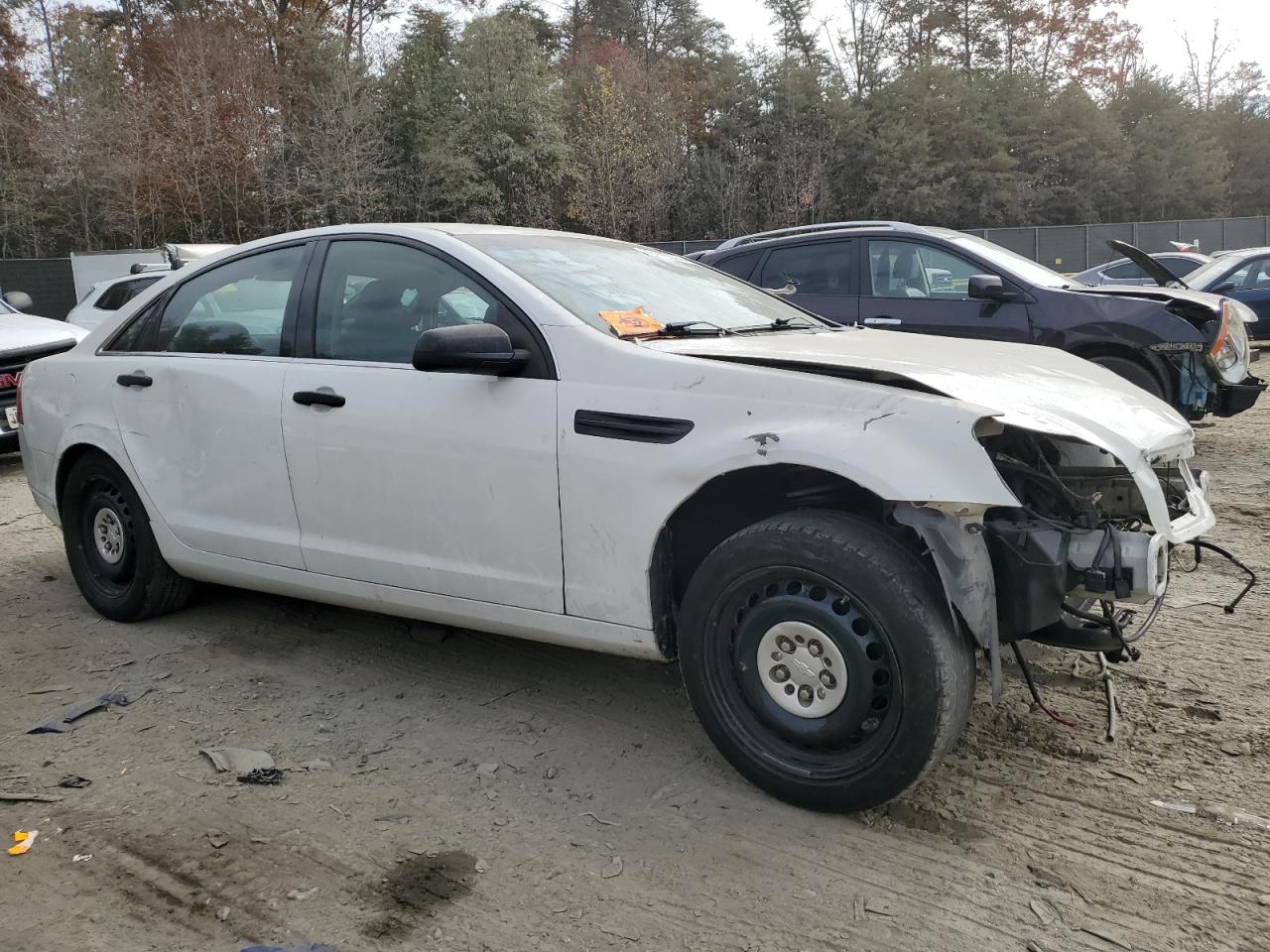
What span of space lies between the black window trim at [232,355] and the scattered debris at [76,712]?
1389mm

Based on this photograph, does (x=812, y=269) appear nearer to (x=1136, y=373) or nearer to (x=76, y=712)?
(x=1136, y=373)

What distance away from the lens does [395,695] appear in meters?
3.88

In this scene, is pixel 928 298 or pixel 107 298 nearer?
pixel 928 298

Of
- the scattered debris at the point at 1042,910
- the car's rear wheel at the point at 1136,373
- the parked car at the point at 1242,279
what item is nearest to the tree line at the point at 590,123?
the parked car at the point at 1242,279

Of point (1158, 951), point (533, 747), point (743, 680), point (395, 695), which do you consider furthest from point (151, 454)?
point (1158, 951)

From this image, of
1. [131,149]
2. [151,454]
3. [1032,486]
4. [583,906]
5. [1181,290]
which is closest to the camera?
[583,906]

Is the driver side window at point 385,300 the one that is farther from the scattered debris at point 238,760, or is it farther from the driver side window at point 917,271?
the driver side window at point 917,271

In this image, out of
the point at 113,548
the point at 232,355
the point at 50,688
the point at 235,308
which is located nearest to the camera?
the point at 50,688

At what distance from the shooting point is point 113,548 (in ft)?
15.5

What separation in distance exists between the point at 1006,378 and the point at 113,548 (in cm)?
394

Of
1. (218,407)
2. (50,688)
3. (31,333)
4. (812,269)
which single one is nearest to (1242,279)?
(812,269)

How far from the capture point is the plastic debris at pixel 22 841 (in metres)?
2.87

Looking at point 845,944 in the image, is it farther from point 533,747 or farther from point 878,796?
point 533,747

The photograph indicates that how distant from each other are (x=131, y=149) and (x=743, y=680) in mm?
31995
